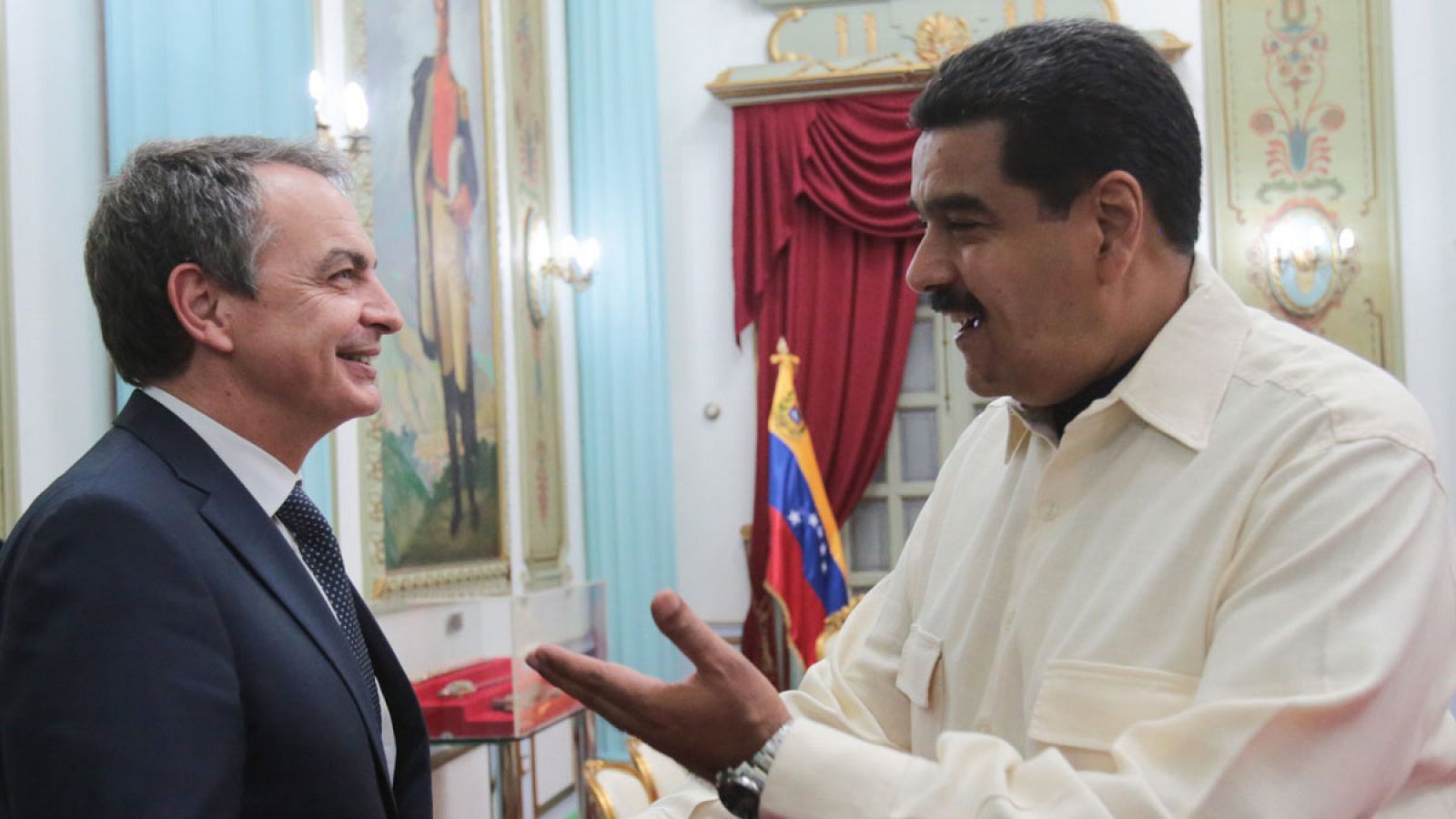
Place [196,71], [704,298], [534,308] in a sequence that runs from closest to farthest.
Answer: [196,71] → [534,308] → [704,298]

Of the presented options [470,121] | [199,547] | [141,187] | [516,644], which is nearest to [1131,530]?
[199,547]

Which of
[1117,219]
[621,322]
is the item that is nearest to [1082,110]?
[1117,219]

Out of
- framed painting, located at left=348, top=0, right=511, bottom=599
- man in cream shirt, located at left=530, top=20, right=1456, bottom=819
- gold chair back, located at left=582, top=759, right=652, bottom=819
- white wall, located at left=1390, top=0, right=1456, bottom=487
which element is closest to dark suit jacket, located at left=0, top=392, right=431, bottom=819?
man in cream shirt, located at left=530, top=20, right=1456, bottom=819

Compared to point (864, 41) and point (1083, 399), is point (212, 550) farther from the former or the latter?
point (864, 41)

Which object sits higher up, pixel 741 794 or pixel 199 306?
pixel 199 306

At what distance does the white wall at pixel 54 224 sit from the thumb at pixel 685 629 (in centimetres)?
280

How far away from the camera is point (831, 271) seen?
9.03 m

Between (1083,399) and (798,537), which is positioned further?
(798,537)

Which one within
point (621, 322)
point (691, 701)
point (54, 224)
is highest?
point (54, 224)

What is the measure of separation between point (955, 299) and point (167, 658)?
1.08 metres

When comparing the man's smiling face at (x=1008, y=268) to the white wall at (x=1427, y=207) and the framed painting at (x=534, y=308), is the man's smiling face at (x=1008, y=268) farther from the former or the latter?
the white wall at (x=1427, y=207)

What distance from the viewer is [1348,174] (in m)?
8.66

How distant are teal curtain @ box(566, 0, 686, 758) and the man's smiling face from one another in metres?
6.92

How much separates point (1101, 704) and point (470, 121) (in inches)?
234
